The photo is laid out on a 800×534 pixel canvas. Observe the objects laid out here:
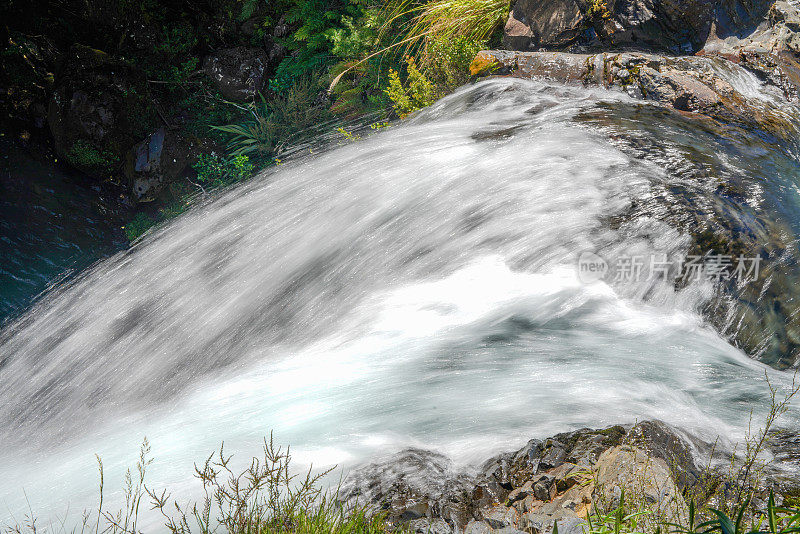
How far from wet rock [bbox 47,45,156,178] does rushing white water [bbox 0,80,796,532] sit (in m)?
2.53

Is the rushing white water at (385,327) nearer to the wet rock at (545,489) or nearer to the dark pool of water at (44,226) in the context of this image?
the wet rock at (545,489)

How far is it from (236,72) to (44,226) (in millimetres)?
3404

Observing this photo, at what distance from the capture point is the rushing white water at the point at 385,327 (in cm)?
287

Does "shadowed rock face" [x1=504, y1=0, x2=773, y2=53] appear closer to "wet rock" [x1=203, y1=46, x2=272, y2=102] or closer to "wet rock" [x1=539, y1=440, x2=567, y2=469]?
"wet rock" [x1=203, y1=46, x2=272, y2=102]

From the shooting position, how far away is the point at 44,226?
7.15 meters

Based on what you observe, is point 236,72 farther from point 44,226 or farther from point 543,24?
point 543,24

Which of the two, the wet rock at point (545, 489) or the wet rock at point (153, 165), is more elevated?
the wet rock at point (153, 165)

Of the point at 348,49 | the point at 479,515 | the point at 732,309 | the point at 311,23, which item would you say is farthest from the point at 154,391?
the point at 311,23

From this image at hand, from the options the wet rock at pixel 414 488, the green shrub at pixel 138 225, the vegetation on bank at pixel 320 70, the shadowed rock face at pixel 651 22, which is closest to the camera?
the wet rock at pixel 414 488

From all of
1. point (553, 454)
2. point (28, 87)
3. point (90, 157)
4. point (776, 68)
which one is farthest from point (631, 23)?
point (28, 87)

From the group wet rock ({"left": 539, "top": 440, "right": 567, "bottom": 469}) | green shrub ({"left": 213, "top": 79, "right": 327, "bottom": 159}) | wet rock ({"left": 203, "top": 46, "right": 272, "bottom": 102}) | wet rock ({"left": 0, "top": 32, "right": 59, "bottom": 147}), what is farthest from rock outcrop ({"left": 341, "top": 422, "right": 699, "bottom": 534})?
wet rock ({"left": 0, "top": 32, "right": 59, "bottom": 147})

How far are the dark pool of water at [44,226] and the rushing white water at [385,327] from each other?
1.61 m

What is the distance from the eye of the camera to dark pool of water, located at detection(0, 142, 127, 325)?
6.81 meters

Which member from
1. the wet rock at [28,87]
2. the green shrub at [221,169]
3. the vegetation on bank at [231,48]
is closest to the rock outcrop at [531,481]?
the vegetation on bank at [231,48]
